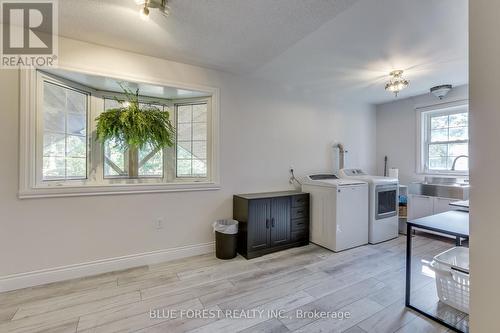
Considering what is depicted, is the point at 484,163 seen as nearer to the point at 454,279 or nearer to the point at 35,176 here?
the point at 454,279

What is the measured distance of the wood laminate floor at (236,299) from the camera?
171 cm

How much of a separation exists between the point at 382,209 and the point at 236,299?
2672 millimetres

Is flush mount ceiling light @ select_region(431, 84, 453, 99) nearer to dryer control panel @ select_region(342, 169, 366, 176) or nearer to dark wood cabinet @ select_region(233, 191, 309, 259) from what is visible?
dryer control panel @ select_region(342, 169, 366, 176)

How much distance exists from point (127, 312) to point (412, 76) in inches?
169

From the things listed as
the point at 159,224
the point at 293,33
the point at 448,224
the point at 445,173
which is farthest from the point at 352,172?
the point at 159,224

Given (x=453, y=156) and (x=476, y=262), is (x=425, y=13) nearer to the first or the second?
(x=476, y=262)

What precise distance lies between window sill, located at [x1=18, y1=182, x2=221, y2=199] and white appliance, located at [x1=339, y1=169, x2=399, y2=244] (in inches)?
89.9

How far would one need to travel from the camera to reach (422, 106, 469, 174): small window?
12.4 ft

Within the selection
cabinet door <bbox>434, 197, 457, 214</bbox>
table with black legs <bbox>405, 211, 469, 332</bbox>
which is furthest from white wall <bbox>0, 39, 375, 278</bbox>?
table with black legs <bbox>405, 211, 469, 332</bbox>

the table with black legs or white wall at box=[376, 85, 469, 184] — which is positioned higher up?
white wall at box=[376, 85, 469, 184]

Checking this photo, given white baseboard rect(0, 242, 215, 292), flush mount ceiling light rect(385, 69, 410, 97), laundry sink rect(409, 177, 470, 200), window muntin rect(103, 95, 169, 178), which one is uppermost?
flush mount ceiling light rect(385, 69, 410, 97)

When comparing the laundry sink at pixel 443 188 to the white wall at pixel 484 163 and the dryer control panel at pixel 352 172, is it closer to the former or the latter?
the dryer control panel at pixel 352 172

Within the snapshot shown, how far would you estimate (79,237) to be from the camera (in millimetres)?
2400

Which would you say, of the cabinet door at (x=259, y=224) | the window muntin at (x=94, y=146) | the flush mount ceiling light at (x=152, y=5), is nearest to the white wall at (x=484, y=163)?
the flush mount ceiling light at (x=152, y=5)
